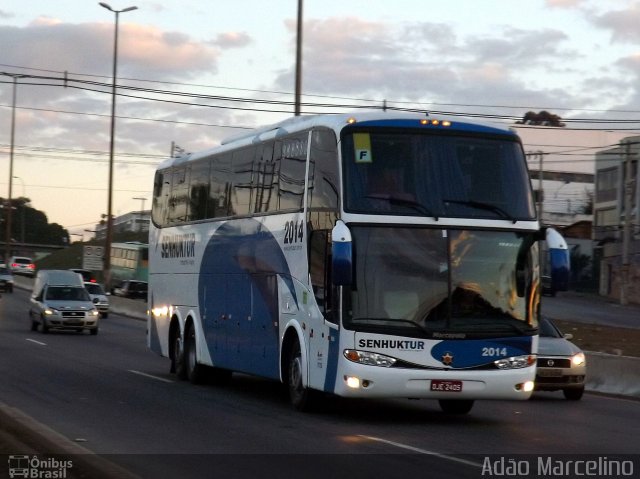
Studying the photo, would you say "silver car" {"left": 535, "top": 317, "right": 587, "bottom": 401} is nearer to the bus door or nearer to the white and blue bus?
the white and blue bus

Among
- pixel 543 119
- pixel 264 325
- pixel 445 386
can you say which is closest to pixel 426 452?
pixel 445 386

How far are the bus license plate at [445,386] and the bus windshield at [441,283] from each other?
0.57 m

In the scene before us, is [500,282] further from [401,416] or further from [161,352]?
[161,352]

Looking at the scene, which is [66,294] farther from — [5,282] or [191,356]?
[5,282]

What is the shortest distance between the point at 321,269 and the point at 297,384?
188cm

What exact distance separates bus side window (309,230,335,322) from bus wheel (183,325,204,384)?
6.09m

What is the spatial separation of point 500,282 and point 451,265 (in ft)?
2.19

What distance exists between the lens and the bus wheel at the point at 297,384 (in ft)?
53.3

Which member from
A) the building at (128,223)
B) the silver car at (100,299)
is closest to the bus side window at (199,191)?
the silver car at (100,299)

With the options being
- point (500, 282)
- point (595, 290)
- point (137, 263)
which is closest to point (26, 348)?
point (500, 282)

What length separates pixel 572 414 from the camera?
17641 millimetres

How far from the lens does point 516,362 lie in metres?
15.1

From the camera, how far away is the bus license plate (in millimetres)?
14734

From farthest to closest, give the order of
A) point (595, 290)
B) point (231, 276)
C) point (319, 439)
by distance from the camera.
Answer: point (595, 290), point (231, 276), point (319, 439)
